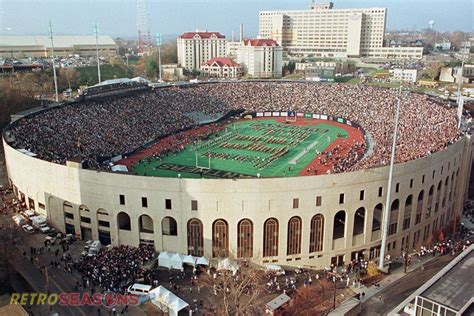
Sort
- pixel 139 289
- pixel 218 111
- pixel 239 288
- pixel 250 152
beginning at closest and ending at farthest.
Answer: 1. pixel 239 288
2. pixel 139 289
3. pixel 250 152
4. pixel 218 111

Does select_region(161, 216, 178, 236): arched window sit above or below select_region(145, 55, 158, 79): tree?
below

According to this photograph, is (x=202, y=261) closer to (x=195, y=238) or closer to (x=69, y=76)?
(x=195, y=238)

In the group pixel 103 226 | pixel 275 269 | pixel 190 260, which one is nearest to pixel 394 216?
pixel 275 269

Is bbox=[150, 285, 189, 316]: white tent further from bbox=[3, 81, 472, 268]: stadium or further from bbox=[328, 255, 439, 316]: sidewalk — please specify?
bbox=[328, 255, 439, 316]: sidewalk

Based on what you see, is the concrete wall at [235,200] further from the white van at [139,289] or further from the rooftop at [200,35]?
the rooftop at [200,35]

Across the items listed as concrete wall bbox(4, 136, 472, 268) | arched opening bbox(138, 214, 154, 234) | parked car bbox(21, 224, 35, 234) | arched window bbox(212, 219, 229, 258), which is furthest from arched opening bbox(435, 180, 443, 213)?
parked car bbox(21, 224, 35, 234)

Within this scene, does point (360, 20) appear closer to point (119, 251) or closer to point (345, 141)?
point (345, 141)

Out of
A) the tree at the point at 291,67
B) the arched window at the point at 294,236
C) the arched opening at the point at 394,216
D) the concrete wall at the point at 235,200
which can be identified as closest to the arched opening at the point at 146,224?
the concrete wall at the point at 235,200
